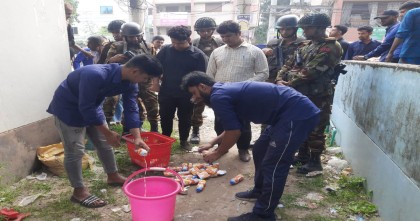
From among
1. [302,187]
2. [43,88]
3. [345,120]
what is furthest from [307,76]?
[43,88]

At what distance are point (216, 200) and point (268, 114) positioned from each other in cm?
124

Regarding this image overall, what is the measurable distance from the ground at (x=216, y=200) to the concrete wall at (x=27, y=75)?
439 millimetres

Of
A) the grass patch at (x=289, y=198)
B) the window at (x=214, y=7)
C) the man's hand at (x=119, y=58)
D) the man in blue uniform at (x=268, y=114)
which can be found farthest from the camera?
the window at (x=214, y=7)

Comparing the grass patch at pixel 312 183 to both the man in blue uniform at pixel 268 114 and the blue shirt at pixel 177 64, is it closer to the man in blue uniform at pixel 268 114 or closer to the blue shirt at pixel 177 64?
the man in blue uniform at pixel 268 114

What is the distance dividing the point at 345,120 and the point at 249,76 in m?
1.87

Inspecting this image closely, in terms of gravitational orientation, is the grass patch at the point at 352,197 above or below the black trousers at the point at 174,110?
below

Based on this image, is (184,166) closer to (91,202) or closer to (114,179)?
(114,179)

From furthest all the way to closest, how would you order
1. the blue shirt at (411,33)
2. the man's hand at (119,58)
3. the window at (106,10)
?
the window at (106,10) < the man's hand at (119,58) < the blue shirt at (411,33)

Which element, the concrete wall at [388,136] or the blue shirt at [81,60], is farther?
the blue shirt at [81,60]

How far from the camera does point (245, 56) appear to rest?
3.89m

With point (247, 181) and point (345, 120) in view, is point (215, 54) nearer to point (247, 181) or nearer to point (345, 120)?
point (247, 181)

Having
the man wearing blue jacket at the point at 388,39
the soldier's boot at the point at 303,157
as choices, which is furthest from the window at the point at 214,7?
the soldier's boot at the point at 303,157

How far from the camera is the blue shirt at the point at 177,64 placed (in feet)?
13.5

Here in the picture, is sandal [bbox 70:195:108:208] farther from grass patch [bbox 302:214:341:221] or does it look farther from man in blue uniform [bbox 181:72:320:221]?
grass patch [bbox 302:214:341:221]
